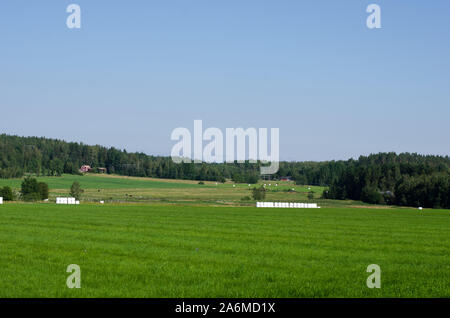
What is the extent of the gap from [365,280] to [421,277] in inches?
87.7

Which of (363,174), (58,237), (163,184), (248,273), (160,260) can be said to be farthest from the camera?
(163,184)

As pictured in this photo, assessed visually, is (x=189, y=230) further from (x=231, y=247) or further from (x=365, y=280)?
(x=365, y=280)

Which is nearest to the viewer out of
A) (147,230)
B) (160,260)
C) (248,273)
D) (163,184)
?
(248,273)

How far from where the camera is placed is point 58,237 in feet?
94.0

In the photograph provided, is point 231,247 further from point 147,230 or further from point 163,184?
point 163,184

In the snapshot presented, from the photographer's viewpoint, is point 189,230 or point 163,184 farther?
point 163,184

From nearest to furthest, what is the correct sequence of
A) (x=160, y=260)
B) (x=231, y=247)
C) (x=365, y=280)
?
(x=365, y=280) → (x=160, y=260) → (x=231, y=247)
